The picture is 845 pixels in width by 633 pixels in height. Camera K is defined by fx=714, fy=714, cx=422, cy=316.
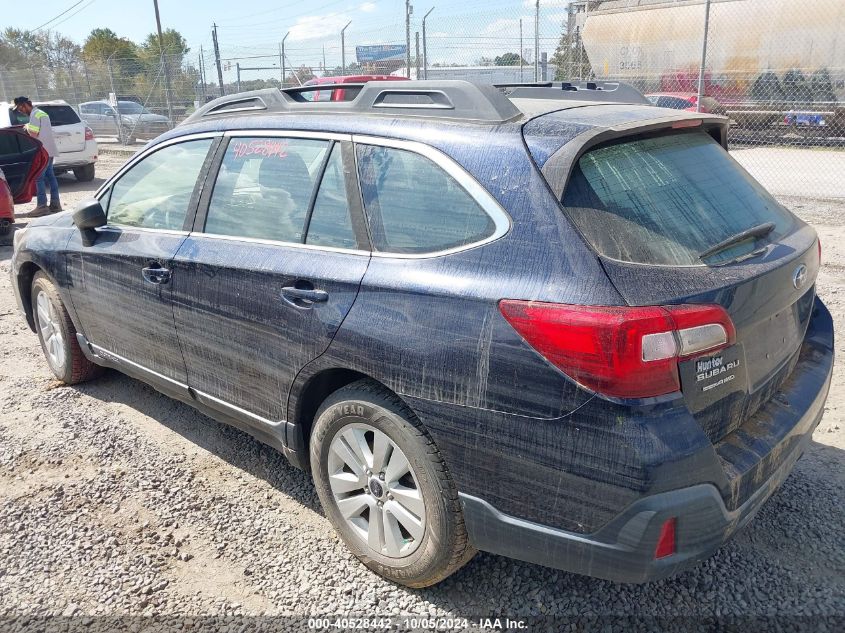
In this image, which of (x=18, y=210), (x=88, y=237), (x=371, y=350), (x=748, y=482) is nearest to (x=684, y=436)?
(x=748, y=482)

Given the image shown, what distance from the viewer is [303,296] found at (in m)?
2.70

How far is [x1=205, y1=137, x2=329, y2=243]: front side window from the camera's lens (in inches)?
116

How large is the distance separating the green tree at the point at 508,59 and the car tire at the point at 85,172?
30.1 feet

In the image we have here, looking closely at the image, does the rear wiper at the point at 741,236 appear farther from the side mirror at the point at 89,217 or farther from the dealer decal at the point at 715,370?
the side mirror at the point at 89,217

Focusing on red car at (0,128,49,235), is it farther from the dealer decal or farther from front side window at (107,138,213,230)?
the dealer decal

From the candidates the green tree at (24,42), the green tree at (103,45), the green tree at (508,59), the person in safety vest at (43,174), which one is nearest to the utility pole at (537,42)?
the green tree at (508,59)

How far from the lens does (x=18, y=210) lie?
12008mm

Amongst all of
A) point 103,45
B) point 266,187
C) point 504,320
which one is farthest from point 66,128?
point 103,45

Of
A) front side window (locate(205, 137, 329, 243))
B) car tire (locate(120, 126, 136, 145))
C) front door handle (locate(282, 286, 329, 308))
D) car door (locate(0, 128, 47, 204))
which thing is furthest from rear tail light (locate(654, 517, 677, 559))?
car tire (locate(120, 126, 136, 145))

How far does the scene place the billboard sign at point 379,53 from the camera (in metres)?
16.8

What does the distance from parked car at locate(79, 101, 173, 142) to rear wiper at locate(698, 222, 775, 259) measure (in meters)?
20.3

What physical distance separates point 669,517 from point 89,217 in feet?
10.4

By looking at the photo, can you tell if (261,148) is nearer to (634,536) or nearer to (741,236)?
(741,236)

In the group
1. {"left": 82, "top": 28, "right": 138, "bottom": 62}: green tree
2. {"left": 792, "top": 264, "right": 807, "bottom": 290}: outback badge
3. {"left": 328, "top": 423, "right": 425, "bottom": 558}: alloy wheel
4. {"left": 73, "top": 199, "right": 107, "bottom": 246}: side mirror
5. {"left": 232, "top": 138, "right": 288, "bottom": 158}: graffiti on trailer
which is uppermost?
{"left": 82, "top": 28, "right": 138, "bottom": 62}: green tree
